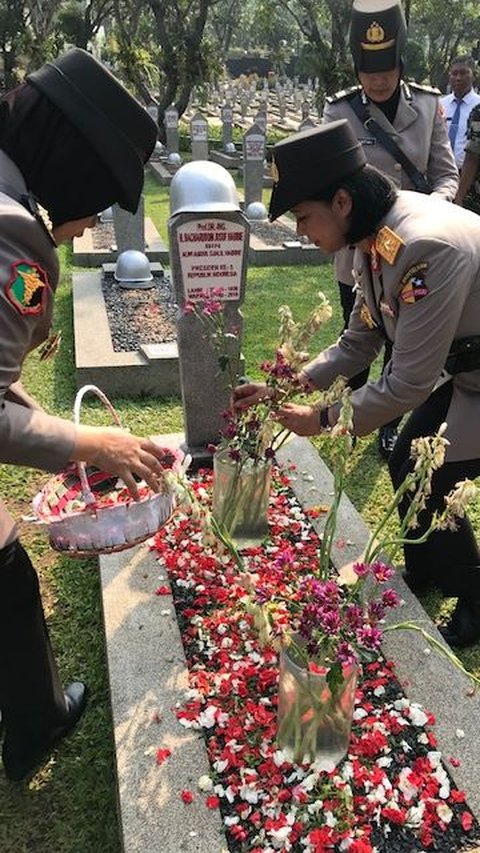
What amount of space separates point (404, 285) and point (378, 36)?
1687 millimetres

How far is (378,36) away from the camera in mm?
3076

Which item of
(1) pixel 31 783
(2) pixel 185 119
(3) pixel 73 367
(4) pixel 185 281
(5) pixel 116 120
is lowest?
(2) pixel 185 119

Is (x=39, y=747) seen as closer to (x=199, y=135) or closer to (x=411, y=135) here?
(x=411, y=135)

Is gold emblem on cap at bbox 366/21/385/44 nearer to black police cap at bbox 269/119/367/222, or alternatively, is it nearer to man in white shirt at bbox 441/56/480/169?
black police cap at bbox 269/119/367/222

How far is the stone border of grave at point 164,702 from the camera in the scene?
173cm

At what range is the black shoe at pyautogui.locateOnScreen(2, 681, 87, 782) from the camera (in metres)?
2.07

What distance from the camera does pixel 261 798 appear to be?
1.80 m

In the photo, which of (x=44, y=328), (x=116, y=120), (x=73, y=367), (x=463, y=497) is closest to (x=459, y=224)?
(x=463, y=497)

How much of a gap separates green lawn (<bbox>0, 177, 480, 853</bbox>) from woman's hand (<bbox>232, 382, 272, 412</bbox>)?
333mm

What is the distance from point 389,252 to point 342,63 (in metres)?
17.1

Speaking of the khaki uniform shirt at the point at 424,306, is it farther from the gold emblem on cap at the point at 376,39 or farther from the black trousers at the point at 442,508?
the gold emblem on cap at the point at 376,39

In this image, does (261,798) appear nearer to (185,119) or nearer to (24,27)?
(185,119)

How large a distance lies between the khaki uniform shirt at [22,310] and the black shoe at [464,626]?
1675 millimetres

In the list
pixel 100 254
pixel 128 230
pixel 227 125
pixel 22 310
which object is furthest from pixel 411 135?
pixel 227 125
